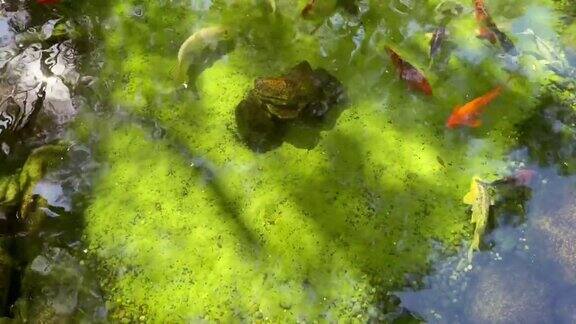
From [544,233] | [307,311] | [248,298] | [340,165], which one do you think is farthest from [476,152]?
[248,298]

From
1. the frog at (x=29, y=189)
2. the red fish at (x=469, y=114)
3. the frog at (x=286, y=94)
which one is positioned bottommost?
the frog at (x=29, y=189)

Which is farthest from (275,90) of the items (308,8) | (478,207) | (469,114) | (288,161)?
(478,207)

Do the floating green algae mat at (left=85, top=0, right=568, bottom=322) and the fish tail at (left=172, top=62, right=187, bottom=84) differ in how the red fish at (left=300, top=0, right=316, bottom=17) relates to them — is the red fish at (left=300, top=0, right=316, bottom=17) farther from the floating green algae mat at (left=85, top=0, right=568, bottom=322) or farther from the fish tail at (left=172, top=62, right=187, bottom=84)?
the fish tail at (left=172, top=62, right=187, bottom=84)

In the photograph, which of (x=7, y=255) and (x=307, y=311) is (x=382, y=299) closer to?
(x=307, y=311)

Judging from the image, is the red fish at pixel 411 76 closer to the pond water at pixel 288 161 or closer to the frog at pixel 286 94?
the pond water at pixel 288 161

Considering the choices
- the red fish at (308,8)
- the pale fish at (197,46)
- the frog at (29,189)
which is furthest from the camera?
the red fish at (308,8)

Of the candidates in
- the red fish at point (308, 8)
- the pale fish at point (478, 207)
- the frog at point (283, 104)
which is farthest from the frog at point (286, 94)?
the pale fish at point (478, 207)
